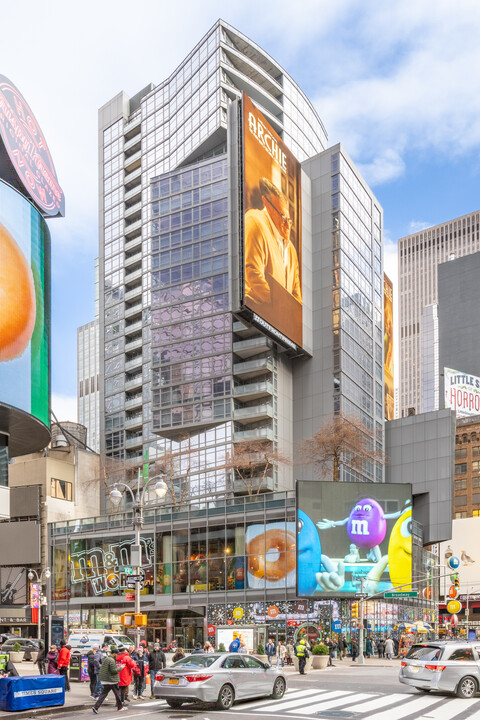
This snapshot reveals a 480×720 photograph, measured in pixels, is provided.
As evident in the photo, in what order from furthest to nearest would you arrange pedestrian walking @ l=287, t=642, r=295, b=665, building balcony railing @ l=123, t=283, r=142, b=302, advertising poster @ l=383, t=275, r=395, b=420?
advertising poster @ l=383, t=275, r=395, b=420 < building balcony railing @ l=123, t=283, r=142, b=302 < pedestrian walking @ l=287, t=642, r=295, b=665

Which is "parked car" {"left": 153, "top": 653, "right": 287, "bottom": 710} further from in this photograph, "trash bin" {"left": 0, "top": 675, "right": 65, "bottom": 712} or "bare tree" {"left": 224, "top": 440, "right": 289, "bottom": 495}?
"bare tree" {"left": 224, "top": 440, "right": 289, "bottom": 495}

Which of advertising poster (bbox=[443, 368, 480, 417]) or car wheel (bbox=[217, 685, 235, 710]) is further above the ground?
advertising poster (bbox=[443, 368, 480, 417])

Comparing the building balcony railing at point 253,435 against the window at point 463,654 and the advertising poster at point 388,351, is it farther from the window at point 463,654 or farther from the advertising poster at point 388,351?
the window at point 463,654

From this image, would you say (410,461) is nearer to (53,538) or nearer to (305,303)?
(305,303)

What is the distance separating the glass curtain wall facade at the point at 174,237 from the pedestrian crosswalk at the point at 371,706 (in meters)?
65.1

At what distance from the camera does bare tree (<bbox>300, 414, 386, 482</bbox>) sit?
91.7m

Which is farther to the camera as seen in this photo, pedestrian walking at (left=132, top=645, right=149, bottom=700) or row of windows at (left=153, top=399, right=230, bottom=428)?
row of windows at (left=153, top=399, right=230, bottom=428)

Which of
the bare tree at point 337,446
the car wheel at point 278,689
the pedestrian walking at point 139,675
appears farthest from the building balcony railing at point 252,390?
the car wheel at point 278,689

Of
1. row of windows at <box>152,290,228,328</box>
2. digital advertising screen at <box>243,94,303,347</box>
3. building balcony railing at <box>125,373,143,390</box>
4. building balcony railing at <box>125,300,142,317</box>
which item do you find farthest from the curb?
building balcony railing at <box>125,300,142,317</box>

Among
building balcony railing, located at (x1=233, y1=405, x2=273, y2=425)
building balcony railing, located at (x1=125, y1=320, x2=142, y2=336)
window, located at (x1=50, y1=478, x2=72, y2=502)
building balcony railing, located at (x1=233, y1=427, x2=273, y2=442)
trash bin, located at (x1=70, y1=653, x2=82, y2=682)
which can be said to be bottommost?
trash bin, located at (x1=70, y1=653, x2=82, y2=682)

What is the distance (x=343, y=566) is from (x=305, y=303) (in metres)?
41.1

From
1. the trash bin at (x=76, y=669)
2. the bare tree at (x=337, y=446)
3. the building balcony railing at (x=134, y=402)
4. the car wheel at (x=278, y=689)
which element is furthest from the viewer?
the building balcony railing at (x=134, y=402)

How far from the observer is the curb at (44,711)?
75.8 feet

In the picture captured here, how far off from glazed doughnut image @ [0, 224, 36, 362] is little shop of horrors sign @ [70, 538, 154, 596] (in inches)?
1355
